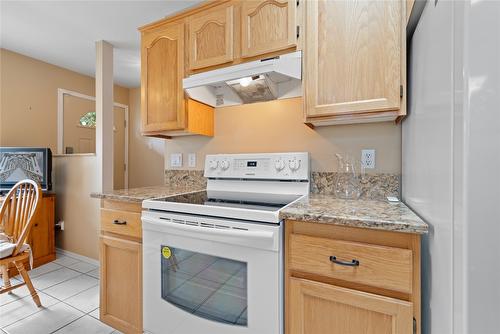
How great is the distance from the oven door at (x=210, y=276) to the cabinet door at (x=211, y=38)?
1005 mm

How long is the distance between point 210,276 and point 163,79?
1.34 metres

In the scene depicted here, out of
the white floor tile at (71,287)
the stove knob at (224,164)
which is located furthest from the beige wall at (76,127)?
the stove knob at (224,164)

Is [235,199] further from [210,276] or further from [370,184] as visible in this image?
[370,184]

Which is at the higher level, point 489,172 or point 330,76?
point 330,76

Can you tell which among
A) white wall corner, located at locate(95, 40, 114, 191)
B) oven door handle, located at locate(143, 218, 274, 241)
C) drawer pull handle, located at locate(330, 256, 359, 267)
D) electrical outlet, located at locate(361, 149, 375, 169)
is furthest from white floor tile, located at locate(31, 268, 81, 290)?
electrical outlet, located at locate(361, 149, 375, 169)

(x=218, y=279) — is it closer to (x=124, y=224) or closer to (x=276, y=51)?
(x=124, y=224)

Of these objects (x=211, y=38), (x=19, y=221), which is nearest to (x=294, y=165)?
(x=211, y=38)

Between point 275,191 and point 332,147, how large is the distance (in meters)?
0.45

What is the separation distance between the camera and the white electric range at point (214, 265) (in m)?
1.01

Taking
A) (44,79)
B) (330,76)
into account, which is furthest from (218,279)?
(44,79)

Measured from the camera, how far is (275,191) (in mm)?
1604

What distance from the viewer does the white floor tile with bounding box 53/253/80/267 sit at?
Answer: 2691mm

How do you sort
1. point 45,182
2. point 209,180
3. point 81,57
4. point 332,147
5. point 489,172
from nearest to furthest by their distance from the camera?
point 489,172, point 332,147, point 209,180, point 45,182, point 81,57

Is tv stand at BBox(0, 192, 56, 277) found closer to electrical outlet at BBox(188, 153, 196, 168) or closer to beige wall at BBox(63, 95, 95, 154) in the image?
beige wall at BBox(63, 95, 95, 154)
